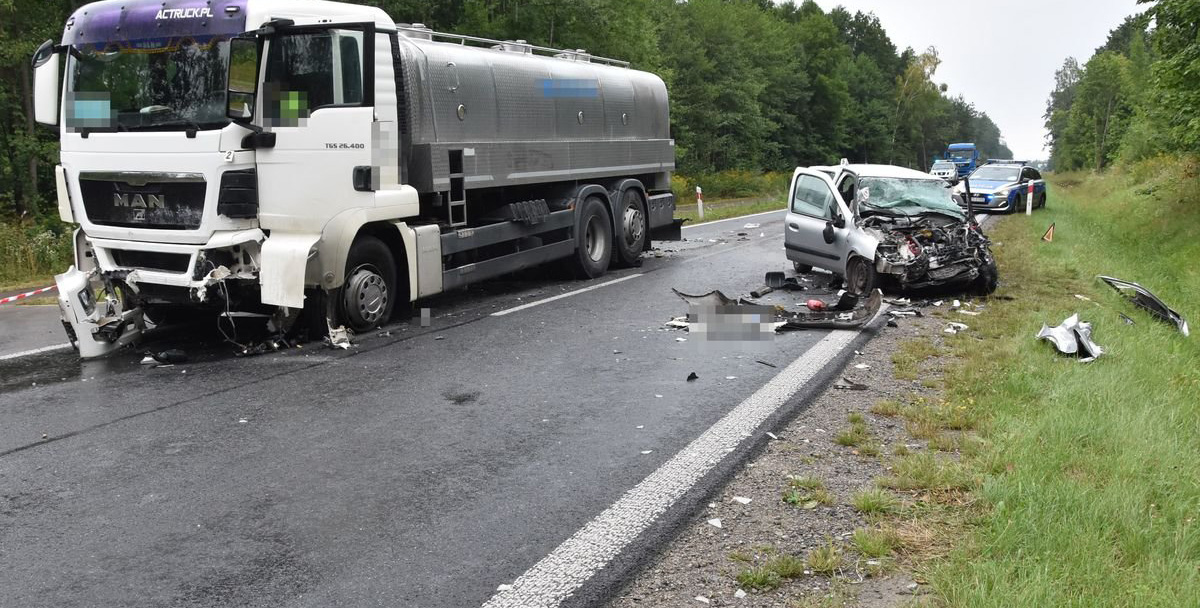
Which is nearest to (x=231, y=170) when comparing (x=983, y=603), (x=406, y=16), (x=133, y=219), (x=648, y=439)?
(x=133, y=219)

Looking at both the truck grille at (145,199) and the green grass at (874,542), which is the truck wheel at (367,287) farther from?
the green grass at (874,542)

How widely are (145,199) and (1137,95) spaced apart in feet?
199

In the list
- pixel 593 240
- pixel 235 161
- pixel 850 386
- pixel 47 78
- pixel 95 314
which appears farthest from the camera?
pixel 593 240

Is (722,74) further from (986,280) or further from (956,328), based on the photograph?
(956,328)

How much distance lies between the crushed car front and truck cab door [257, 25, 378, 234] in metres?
5.99

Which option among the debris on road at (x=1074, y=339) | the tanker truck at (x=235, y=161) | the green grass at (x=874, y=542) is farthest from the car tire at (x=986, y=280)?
the green grass at (x=874, y=542)

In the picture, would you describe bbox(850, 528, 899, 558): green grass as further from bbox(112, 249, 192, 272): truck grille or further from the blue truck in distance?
the blue truck in distance

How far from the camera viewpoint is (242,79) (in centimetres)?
778

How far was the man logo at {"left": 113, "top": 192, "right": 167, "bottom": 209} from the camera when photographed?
7887mm

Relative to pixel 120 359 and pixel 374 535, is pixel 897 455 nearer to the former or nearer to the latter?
pixel 374 535

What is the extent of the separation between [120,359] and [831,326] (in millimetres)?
6587

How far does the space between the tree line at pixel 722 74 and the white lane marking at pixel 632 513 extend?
11.0 meters

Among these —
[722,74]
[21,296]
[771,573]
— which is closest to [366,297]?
[21,296]

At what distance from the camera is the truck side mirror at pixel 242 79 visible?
25.3 ft
